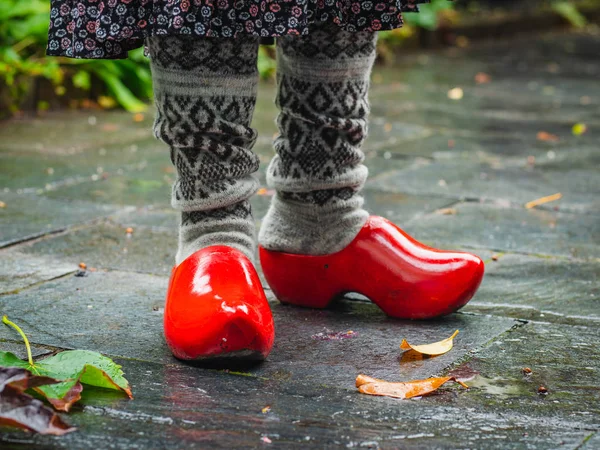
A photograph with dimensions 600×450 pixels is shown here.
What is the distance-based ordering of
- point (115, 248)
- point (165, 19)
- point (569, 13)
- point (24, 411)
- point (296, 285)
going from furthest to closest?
point (569, 13) < point (115, 248) < point (296, 285) < point (165, 19) < point (24, 411)

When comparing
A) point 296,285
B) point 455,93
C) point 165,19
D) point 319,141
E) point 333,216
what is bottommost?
point 455,93

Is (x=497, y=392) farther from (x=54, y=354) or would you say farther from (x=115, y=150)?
(x=115, y=150)

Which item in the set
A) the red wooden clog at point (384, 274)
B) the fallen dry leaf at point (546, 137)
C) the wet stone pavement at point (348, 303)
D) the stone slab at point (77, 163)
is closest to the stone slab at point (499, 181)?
the wet stone pavement at point (348, 303)

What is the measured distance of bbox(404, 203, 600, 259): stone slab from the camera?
2254 millimetres

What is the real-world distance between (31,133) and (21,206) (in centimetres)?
126

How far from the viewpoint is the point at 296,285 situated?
5.85ft

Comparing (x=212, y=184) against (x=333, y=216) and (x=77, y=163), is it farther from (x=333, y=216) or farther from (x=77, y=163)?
(x=77, y=163)

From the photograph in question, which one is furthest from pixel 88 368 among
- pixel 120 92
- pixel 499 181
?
pixel 120 92

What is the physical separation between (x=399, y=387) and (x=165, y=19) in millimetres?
620

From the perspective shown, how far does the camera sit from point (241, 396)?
4.32 ft

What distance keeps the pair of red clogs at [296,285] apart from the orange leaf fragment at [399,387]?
166mm

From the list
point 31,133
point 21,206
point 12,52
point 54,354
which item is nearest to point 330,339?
point 54,354

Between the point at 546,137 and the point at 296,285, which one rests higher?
the point at 296,285

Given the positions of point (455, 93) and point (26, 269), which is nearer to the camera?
point (26, 269)
